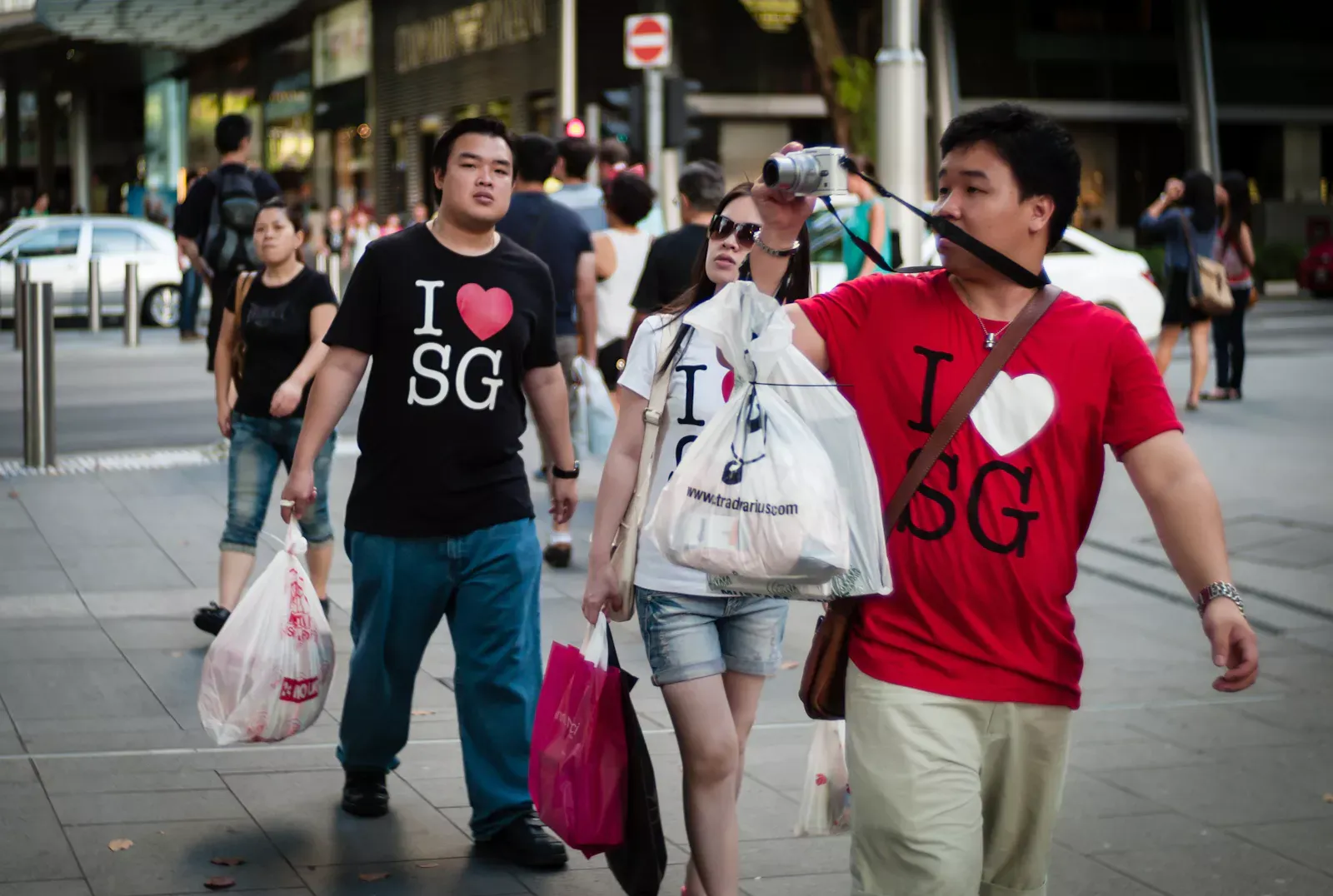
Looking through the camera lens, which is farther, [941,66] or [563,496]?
[941,66]

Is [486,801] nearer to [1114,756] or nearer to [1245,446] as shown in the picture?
[1114,756]

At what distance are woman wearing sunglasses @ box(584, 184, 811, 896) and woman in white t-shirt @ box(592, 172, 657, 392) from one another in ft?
16.9

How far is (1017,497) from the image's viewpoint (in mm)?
3098

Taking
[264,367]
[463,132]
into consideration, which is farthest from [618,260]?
[463,132]

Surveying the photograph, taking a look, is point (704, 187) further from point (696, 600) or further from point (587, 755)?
point (587, 755)

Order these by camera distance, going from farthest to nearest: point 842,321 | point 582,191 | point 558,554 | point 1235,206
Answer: point 1235,206 < point 582,191 < point 558,554 < point 842,321

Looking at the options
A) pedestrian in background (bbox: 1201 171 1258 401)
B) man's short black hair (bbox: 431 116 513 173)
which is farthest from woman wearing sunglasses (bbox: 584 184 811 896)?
pedestrian in background (bbox: 1201 171 1258 401)

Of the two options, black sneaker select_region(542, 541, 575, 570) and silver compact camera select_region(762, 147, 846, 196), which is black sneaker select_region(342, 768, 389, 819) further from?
black sneaker select_region(542, 541, 575, 570)

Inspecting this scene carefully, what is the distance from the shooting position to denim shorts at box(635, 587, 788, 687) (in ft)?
12.8

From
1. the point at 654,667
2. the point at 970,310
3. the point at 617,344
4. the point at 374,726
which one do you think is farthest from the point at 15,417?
the point at 970,310

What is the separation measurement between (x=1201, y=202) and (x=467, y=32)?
25.4m

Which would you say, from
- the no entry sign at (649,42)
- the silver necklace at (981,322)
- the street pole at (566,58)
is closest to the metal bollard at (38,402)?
the no entry sign at (649,42)

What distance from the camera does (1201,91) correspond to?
121ft

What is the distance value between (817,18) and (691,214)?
2392 centimetres
